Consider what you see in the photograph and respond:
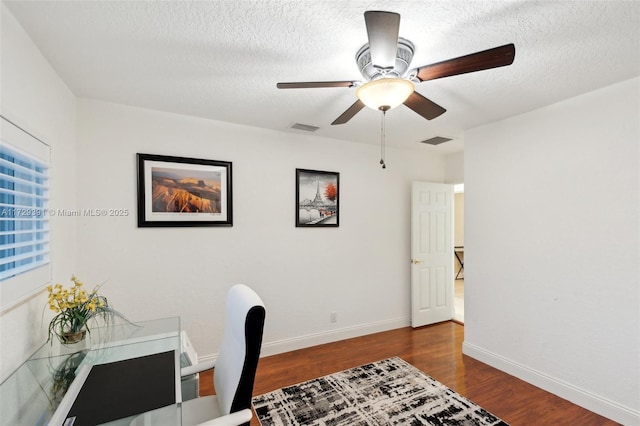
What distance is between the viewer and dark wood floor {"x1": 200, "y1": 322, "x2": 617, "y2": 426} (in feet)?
7.23

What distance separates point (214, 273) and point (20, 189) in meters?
1.64

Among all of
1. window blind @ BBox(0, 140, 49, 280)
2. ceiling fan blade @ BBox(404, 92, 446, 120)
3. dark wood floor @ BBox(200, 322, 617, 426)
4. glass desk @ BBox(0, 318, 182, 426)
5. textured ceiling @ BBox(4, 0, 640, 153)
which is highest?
textured ceiling @ BBox(4, 0, 640, 153)

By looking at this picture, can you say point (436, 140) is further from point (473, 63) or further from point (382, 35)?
point (382, 35)

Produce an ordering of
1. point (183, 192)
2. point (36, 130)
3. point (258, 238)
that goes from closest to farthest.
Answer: point (36, 130)
point (183, 192)
point (258, 238)

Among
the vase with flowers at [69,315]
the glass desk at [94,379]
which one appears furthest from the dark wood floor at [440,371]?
the vase with flowers at [69,315]

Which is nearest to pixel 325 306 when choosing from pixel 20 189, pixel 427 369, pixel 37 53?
pixel 427 369

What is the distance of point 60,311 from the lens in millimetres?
1699

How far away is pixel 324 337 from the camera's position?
11.3 ft

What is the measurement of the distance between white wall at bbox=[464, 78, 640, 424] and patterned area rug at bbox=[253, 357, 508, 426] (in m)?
0.85

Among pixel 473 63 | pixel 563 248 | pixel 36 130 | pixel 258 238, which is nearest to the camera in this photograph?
pixel 473 63

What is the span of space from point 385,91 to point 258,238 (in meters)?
2.09

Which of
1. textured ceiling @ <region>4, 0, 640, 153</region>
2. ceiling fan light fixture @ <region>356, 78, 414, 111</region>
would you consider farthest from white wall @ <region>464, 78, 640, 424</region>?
ceiling fan light fixture @ <region>356, 78, 414, 111</region>

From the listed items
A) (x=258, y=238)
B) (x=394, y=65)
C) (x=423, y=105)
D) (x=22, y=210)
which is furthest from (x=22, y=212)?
(x=423, y=105)

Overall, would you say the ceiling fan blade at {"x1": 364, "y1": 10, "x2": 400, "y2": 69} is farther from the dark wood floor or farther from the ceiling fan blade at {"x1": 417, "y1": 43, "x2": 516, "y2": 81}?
the dark wood floor
